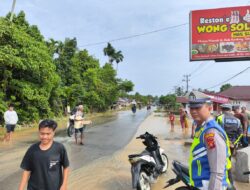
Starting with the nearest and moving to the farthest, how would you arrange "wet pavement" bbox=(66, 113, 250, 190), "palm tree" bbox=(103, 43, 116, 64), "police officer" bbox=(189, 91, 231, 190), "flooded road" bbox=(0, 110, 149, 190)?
"police officer" bbox=(189, 91, 231, 190), "wet pavement" bbox=(66, 113, 250, 190), "flooded road" bbox=(0, 110, 149, 190), "palm tree" bbox=(103, 43, 116, 64)

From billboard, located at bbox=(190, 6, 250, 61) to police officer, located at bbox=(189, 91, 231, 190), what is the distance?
1844 centimetres

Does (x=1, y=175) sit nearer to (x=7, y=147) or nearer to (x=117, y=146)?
(x=7, y=147)

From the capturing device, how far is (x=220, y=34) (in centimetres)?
2109

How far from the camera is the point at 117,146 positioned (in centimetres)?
1404

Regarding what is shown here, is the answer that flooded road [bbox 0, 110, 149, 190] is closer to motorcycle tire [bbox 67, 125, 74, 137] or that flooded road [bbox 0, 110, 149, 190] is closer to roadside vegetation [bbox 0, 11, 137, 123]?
motorcycle tire [bbox 67, 125, 74, 137]

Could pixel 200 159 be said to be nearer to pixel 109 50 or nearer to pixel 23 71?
pixel 23 71

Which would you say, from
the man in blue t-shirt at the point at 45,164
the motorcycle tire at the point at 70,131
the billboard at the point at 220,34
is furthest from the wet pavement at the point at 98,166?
the billboard at the point at 220,34

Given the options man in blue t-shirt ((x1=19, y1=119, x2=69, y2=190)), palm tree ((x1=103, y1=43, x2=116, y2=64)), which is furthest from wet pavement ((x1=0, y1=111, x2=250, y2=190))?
palm tree ((x1=103, y1=43, x2=116, y2=64))

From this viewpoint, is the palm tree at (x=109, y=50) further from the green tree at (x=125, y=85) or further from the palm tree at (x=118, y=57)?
the green tree at (x=125, y=85)

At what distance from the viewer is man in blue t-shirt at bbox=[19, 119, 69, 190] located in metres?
3.72

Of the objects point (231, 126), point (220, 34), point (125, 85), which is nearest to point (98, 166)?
point (231, 126)

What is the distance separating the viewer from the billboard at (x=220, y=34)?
20.8m

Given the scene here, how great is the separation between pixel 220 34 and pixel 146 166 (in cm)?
1594

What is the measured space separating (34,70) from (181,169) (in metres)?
19.0
